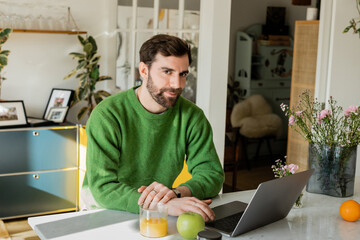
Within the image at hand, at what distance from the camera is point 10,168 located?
4051mm

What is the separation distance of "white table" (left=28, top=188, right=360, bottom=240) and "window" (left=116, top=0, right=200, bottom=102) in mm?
2204

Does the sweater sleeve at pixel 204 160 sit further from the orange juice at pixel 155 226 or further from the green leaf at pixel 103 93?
the green leaf at pixel 103 93

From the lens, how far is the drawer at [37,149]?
4.02 meters

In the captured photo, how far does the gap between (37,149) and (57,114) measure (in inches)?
14.9

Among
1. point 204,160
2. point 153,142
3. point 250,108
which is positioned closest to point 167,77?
point 153,142

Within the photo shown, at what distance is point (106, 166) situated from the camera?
1988 millimetres

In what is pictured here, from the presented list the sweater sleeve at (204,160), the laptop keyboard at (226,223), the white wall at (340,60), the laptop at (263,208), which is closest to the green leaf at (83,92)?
the white wall at (340,60)

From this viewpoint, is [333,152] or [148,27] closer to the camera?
[333,152]

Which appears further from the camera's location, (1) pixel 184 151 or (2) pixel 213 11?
(2) pixel 213 11

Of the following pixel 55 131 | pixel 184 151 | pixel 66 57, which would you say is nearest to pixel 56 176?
pixel 55 131

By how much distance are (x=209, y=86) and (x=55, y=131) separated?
1.29 metres

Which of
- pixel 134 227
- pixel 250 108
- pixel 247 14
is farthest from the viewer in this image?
pixel 247 14

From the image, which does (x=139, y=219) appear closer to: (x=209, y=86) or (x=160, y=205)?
(x=160, y=205)

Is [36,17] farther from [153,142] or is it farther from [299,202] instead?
[299,202]
